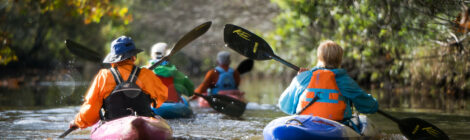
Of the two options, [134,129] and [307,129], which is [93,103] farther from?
[307,129]

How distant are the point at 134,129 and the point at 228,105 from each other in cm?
386

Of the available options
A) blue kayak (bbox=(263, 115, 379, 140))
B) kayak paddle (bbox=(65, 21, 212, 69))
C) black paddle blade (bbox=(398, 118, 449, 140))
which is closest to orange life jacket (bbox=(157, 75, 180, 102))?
kayak paddle (bbox=(65, 21, 212, 69))

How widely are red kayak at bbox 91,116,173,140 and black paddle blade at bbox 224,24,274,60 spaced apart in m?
1.84

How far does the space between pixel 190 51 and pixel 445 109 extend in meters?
23.9

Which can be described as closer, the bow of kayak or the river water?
the river water

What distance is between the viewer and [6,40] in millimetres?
10680

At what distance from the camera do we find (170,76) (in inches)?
328

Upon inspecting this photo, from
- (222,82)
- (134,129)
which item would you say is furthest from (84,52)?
Result: (222,82)

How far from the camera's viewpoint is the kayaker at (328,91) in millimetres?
5020

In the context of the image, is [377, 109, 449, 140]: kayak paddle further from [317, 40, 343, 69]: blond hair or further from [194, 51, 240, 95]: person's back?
[194, 51, 240, 95]: person's back

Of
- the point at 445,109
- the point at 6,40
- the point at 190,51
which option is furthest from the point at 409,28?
the point at 190,51

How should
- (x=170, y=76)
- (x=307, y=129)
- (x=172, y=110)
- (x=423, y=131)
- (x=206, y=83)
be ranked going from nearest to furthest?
(x=307, y=129), (x=423, y=131), (x=172, y=110), (x=170, y=76), (x=206, y=83)

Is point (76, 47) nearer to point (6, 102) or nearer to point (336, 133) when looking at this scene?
point (336, 133)

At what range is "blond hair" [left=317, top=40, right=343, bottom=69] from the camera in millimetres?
5086
